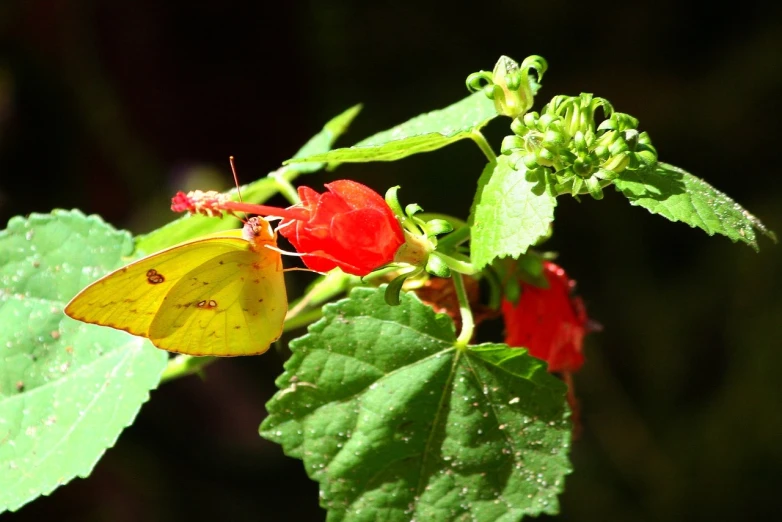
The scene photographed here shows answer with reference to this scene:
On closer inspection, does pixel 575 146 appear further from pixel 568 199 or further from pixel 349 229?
pixel 568 199

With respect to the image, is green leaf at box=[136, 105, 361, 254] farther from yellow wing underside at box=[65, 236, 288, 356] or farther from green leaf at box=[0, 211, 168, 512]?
yellow wing underside at box=[65, 236, 288, 356]

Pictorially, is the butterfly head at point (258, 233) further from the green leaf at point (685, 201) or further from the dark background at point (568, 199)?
the dark background at point (568, 199)

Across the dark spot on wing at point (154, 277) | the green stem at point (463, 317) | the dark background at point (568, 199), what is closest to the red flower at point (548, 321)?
the green stem at point (463, 317)

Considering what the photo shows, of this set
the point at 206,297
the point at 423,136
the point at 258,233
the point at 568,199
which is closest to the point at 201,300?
the point at 206,297

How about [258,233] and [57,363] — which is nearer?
[258,233]

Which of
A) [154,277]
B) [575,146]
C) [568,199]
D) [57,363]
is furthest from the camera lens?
[568,199]

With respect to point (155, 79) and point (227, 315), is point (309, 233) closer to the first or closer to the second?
point (227, 315)
